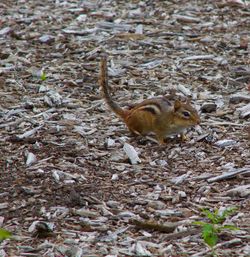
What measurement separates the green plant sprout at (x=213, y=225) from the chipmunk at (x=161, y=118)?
145 centimetres

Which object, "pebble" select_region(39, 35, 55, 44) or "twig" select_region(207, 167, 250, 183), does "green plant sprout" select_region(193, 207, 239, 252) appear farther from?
"pebble" select_region(39, 35, 55, 44)

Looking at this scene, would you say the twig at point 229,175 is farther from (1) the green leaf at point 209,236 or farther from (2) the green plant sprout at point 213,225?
(1) the green leaf at point 209,236

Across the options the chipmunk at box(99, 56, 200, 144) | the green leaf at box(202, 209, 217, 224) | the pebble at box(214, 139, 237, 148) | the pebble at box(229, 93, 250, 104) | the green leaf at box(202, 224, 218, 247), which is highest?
the green leaf at box(202, 224, 218, 247)

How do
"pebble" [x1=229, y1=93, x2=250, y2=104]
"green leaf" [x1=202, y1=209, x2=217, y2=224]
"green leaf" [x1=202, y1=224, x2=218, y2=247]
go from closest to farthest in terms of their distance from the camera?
"green leaf" [x1=202, y1=224, x2=218, y2=247]
"green leaf" [x1=202, y1=209, x2=217, y2=224]
"pebble" [x1=229, y1=93, x2=250, y2=104]

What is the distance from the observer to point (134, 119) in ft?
23.9

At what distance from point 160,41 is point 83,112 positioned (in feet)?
6.88

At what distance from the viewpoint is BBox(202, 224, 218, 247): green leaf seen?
5.26 meters

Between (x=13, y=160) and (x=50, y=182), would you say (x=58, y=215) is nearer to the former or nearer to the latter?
(x=50, y=182)

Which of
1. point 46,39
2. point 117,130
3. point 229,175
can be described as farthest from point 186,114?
point 46,39

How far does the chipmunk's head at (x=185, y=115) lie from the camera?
7184 mm

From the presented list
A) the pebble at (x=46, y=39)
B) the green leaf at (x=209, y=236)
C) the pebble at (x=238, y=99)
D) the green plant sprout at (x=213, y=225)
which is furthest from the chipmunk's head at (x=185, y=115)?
the pebble at (x=46, y=39)

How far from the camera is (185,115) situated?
7188 millimetres

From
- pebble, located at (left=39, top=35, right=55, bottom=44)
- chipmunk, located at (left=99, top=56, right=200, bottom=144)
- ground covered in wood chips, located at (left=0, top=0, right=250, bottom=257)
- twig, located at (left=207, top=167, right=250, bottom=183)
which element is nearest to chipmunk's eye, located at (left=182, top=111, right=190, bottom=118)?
chipmunk, located at (left=99, top=56, right=200, bottom=144)

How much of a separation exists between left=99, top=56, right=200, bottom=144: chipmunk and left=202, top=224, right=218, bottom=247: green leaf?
1.96 meters
